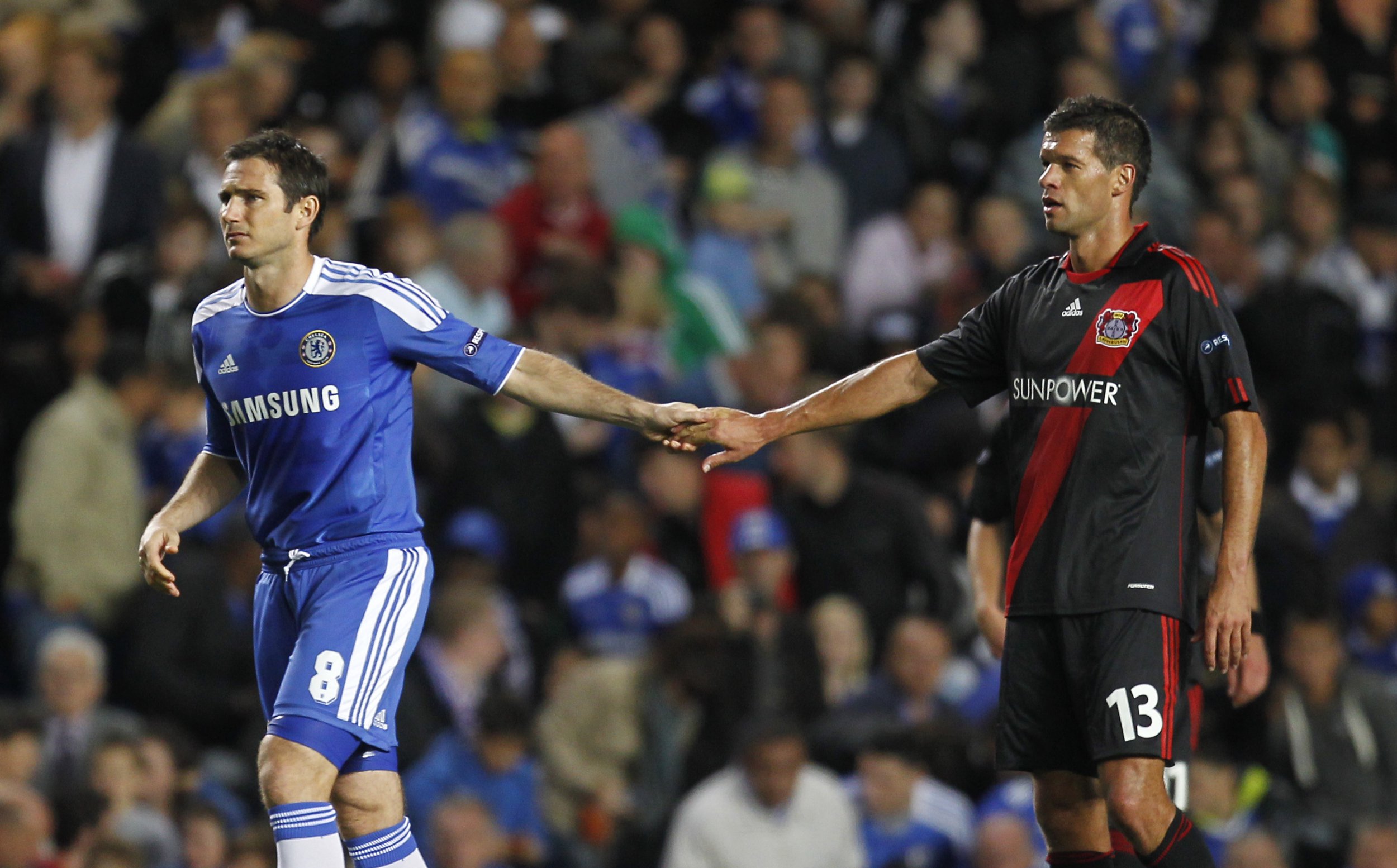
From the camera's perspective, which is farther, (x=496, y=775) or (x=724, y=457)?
(x=496, y=775)

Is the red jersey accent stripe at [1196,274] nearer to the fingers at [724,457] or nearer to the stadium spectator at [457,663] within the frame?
the fingers at [724,457]

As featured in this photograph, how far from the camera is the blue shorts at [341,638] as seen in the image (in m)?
6.32

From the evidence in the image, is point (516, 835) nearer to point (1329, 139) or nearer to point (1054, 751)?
point (1054, 751)

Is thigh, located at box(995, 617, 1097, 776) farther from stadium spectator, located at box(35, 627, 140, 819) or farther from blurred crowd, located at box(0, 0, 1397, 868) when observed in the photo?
stadium spectator, located at box(35, 627, 140, 819)

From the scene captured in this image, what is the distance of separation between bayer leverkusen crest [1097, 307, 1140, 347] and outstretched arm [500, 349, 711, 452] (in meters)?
1.41

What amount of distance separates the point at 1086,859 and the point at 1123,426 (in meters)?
1.36

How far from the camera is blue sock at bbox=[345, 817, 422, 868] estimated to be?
21.5ft

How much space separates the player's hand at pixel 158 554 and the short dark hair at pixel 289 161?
1.07 meters

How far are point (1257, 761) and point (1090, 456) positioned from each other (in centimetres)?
576

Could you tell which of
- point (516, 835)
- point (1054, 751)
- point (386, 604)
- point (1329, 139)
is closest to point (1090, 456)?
point (1054, 751)

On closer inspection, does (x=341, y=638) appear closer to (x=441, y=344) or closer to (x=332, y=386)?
(x=332, y=386)

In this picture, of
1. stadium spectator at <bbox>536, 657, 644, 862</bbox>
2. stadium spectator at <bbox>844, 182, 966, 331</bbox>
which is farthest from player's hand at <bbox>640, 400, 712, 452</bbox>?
stadium spectator at <bbox>844, 182, 966, 331</bbox>

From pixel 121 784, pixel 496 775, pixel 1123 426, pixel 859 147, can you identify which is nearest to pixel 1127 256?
pixel 1123 426

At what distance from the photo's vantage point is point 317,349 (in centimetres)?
654
